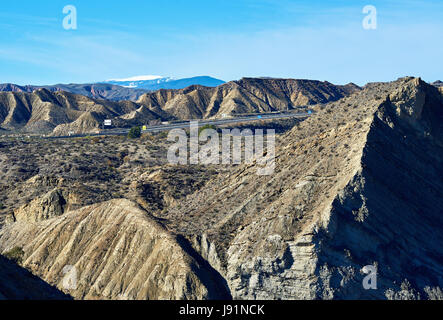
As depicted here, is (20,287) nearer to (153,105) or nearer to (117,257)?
(117,257)

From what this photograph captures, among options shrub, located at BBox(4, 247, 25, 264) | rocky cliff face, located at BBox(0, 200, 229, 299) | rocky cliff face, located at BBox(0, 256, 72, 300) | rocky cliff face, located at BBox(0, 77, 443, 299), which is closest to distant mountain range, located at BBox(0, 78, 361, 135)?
shrub, located at BBox(4, 247, 25, 264)

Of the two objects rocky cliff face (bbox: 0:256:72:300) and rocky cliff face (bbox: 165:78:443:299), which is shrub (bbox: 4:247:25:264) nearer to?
rocky cliff face (bbox: 0:256:72:300)

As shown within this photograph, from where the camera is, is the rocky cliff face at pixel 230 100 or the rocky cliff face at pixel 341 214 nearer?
the rocky cliff face at pixel 341 214

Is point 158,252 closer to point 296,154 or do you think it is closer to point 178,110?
point 296,154

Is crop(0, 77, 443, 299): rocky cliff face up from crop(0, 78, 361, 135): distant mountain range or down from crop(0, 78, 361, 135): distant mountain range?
down

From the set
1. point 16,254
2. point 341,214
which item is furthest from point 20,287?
point 341,214

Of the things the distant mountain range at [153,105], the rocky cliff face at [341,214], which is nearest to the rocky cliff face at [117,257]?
the rocky cliff face at [341,214]

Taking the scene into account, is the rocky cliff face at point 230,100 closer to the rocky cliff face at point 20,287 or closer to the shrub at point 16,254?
the shrub at point 16,254
